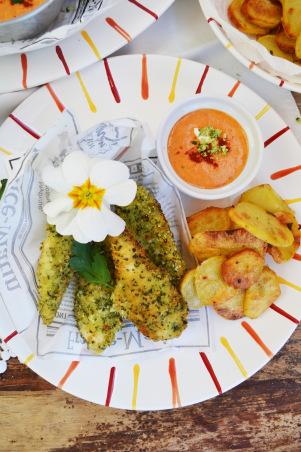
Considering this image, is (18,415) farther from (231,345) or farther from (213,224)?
(213,224)

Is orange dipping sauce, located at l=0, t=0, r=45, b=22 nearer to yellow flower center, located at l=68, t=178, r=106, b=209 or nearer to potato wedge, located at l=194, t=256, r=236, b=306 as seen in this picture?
yellow flower center, located at l=68, t=178, r=106, b=209

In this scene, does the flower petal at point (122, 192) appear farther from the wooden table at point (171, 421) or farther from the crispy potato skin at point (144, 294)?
the wooden table at point (171, 421)

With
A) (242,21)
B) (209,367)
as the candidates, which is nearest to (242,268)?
(209,367)

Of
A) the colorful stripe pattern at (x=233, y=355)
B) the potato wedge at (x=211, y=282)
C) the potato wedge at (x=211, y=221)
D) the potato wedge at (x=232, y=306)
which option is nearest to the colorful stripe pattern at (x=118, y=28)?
the potato wedge at (x=211, y=221)

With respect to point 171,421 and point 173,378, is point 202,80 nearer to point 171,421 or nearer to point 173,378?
point 173,378

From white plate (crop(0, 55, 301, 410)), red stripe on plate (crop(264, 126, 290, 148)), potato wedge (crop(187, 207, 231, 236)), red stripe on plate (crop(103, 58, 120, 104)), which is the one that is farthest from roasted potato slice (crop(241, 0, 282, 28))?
potato wedge (crop(187, 207, 231, 236))
